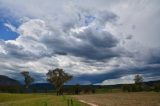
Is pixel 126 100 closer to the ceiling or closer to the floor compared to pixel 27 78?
closer to the floor

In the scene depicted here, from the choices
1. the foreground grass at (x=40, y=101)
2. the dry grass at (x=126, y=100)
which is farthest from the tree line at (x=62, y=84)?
the dry grass at (x=126, y=100)

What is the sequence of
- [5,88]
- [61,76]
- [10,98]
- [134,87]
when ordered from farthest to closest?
[5,88], [134,87], [61,76], [10,98]

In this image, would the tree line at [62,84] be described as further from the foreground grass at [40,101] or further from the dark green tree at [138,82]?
the foreground grass at [40,101]

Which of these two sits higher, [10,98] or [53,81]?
[53,81]

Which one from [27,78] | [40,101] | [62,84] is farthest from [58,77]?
[40,101]

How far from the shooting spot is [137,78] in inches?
7717

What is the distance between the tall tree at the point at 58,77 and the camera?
157750 millimetres

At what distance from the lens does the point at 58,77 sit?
158000 millimetres

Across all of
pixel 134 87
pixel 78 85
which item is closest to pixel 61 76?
pixel 78 85

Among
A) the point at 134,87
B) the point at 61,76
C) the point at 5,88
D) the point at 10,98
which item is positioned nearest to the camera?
the point at 10,98

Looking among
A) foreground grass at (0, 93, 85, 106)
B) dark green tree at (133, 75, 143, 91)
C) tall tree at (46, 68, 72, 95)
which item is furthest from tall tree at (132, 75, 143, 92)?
foreground grass at (0, 93, 85, 106)

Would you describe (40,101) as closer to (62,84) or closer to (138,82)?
(62,84)

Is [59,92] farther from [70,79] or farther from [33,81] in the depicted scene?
[33,81]

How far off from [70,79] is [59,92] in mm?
11368
